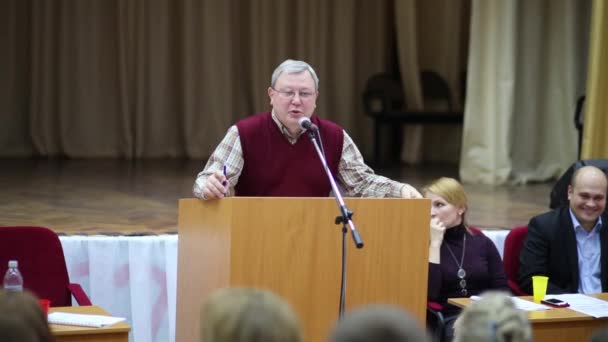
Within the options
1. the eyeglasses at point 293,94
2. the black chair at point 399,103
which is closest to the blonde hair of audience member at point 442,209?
the eyeglasses at point 293,94

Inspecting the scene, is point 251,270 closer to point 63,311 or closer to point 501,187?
point 63,311

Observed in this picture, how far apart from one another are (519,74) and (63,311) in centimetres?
736

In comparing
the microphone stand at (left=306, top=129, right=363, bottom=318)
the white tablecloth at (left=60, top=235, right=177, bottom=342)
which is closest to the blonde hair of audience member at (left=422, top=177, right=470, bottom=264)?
the microphone stand at (left=306, top=129, right=363, bottom=318)

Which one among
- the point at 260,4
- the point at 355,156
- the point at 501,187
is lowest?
the point at 501,187

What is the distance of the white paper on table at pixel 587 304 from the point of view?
3910mm

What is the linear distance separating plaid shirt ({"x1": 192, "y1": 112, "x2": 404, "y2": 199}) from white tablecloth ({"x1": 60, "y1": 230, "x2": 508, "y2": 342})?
965mm

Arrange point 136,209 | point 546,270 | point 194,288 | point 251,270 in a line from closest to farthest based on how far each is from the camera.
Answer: point 251,270 → point 194,288 → point 546,270 → point 136,209

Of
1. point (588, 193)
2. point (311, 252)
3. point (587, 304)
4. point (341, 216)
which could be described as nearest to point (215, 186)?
point (311, 252)

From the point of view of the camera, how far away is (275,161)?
168 inches

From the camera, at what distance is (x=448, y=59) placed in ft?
41.5

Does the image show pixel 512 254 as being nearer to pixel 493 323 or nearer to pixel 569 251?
pixel 569 251

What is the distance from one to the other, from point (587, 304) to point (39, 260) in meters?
2.41

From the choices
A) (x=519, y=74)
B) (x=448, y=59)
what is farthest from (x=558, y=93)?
(x=448, y=59)

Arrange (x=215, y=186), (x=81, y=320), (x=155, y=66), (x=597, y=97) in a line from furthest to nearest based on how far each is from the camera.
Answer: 1. (x=155, y=66)
2. (x=597, y=97)
3. (x=215, y=186)
4. (x=81, y=320)
